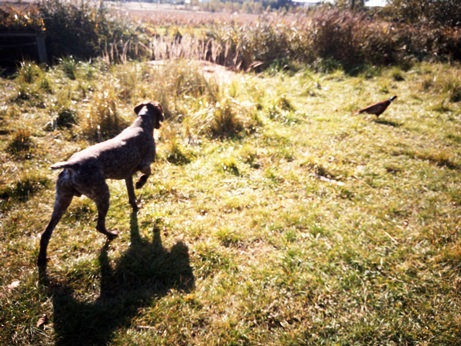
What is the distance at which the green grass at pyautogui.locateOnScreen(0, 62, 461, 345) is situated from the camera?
7.91 feet

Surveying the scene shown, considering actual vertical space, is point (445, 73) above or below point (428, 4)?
below

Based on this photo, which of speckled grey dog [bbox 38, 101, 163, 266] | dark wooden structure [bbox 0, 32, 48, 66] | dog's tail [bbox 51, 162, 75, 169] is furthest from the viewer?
dark wooden structure [bbox 0, 32, 48, 66]

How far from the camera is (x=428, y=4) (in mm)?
13891

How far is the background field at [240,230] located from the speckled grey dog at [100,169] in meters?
0.53

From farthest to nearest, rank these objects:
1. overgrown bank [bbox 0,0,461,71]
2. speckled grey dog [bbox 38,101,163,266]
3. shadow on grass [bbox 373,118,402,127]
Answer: overgrown bank [bbox 0,0,461,71]
shadow on grass [bbox 373,118,402,127]
speckled grey dog [bbox 38,101,163,266]

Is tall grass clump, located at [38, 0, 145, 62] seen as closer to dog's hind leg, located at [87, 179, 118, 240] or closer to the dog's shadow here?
dog's hind leg, located at [87, 179, 118, 240]

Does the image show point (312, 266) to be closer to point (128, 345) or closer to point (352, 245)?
point (352, 245)

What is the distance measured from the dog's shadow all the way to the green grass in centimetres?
1

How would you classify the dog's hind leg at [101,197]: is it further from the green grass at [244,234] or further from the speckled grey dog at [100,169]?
the green grass at [244,234]

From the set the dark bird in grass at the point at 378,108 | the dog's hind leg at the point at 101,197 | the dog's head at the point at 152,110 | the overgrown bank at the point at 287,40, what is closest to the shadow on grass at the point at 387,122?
the dark bird in grass at the point at 378,108

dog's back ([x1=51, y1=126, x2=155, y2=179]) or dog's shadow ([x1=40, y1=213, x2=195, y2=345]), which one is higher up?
dog's back ([x1=51, y1=126, x2=155, y2=179])

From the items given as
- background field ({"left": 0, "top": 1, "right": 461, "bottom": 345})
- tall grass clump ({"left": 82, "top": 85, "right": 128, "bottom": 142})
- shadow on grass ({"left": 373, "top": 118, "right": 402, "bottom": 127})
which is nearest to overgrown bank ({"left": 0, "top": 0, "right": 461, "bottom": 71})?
background field ({"left": 0, "top": 1, "right": 461, "bottom": 345})

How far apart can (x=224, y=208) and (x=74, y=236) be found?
6.17 ft

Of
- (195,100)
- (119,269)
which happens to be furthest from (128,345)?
(195,100)
